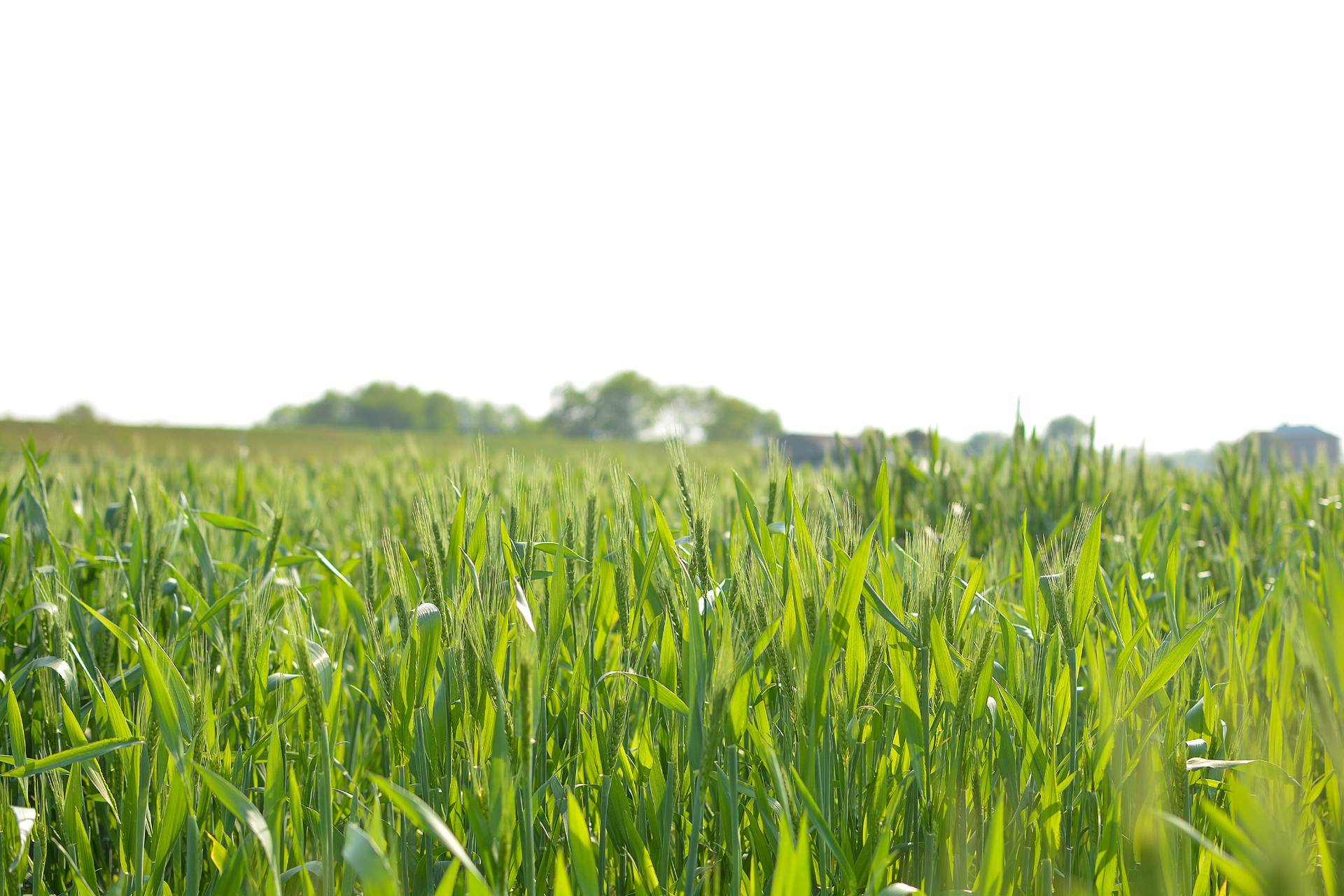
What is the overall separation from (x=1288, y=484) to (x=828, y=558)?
11.3 ft

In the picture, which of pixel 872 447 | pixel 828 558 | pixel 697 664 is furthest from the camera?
pixel 872 447

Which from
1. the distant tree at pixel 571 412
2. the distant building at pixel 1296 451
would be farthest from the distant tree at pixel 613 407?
the distant building at pixel 1296 451

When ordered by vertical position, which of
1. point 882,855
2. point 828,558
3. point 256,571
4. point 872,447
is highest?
point 872,447

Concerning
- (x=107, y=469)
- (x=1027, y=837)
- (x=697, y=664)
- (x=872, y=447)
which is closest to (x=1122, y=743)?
(x=1027, y=837)

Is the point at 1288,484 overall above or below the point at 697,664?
above

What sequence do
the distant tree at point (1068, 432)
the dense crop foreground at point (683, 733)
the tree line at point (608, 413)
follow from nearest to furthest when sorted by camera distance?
the dense crop foreground at point (683, 733) → the distant tree at point (1068, 432) → the tree line at point (608, 413)

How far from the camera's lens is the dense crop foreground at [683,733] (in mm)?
844

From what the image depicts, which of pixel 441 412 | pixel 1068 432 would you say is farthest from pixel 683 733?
pixel 441 412

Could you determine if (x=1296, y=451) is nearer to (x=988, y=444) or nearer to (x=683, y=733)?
(x=988, y=444)

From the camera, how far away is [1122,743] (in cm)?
90

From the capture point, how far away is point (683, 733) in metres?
1.04

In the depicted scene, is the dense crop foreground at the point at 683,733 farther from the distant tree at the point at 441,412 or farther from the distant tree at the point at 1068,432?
the distant tree at the point at 441,412

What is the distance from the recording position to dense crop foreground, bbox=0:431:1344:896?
0.84 meters

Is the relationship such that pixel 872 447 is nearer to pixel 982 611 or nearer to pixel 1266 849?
pixel 982 611
